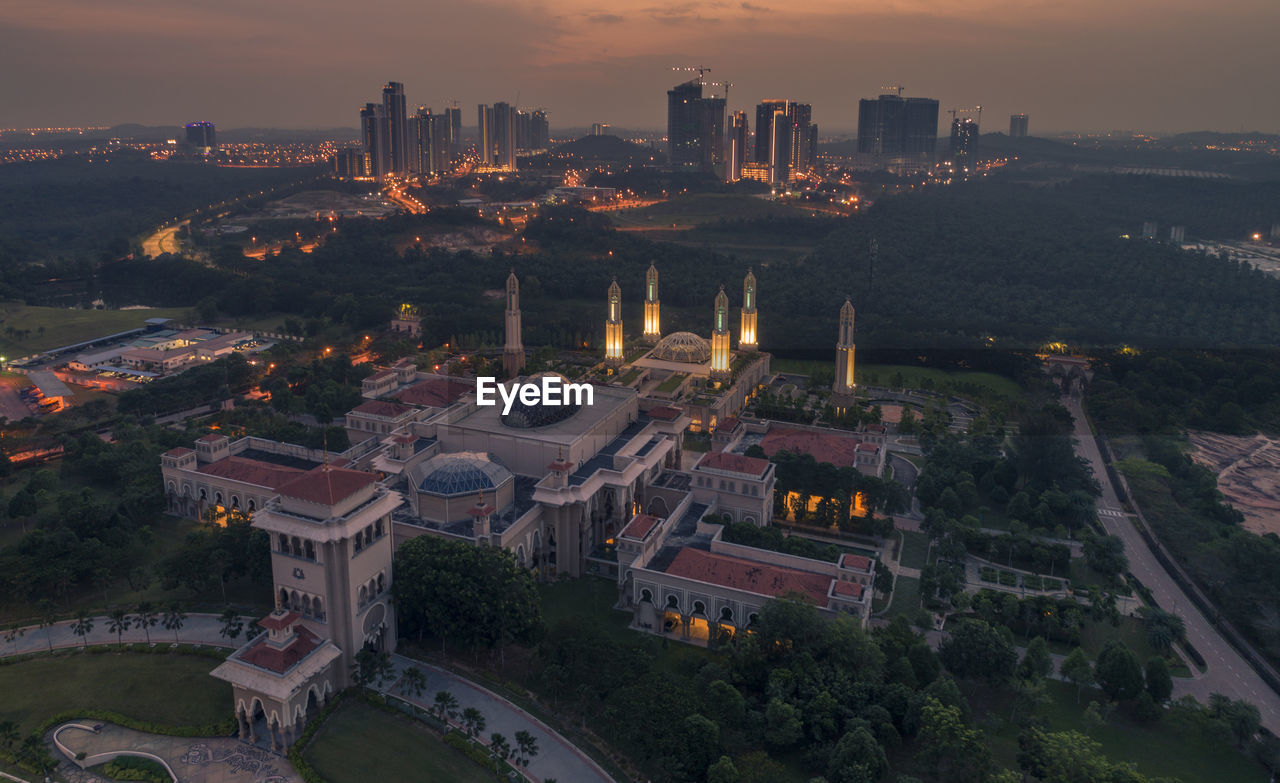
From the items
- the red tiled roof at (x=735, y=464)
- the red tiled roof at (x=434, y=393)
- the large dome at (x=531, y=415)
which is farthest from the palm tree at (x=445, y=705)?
the red tiled roof at (x=434, y=393)

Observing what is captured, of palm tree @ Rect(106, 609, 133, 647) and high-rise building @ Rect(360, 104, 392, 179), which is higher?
high-rise building @ Rect(360, 104, 392, 179)

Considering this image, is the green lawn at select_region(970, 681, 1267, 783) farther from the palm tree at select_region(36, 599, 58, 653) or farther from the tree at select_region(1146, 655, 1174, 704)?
the palm tree at select_region(36, 599, 58, 653)

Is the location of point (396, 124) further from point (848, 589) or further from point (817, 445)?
point (848, 589)

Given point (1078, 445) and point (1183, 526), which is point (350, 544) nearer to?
point (1183, 526)

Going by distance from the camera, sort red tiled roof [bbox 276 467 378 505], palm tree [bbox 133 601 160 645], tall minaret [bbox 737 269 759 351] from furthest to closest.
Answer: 1. tall minaret [bbox 737 269 759 351]
2. palm tree [bbox 133 601 160 645]
3. red tiled roof [bbox 276 467 378 505]

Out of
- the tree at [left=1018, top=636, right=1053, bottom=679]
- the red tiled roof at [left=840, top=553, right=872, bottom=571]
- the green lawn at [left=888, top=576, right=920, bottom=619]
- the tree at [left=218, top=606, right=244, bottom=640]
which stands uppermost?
the red tiled roof at [left=840, top=553, right=872, bottom=571]

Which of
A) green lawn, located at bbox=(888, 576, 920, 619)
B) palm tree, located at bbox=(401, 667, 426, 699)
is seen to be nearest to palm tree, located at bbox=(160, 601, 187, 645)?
palm tree, located at bbox=(401, 667, 426, 699)

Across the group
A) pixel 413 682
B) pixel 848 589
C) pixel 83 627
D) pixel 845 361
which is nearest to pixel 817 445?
pixel 845 361
